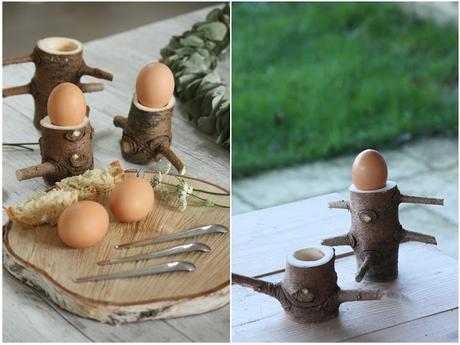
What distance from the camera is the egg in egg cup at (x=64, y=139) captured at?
1076mm

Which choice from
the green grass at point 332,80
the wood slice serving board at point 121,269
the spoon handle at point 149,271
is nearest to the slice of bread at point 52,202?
the wood slice serving board at point 121,269

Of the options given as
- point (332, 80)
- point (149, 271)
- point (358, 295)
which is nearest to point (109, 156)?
point (149, 271)

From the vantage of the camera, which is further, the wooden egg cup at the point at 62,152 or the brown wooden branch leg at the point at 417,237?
the wooden egg cup at the point at 62,152

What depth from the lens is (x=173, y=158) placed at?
46.1 inches

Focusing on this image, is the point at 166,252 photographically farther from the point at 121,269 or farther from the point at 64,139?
the point at 64,139

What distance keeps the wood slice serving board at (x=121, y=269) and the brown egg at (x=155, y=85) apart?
0.22 meters

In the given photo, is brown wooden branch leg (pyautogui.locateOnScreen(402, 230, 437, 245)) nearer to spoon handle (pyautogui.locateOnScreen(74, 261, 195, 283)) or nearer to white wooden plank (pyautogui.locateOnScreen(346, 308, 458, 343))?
white wooden plank (pyautogui.locateOnScreen(346, 308, 458, 343))

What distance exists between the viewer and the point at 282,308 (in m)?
0.94

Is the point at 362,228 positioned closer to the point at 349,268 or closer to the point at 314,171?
the point at 349,268

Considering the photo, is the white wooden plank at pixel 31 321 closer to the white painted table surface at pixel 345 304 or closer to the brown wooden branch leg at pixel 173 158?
the white painted table surface at pixel 345 304

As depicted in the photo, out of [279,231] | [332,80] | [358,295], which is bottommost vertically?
[332,80]

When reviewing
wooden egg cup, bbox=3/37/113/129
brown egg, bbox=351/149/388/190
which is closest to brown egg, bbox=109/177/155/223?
brown egg, bbox=351/149/388/190

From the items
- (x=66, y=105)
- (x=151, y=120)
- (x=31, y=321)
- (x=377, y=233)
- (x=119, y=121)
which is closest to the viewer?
(x=31, y=321)

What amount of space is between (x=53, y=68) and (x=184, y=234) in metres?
0.44
